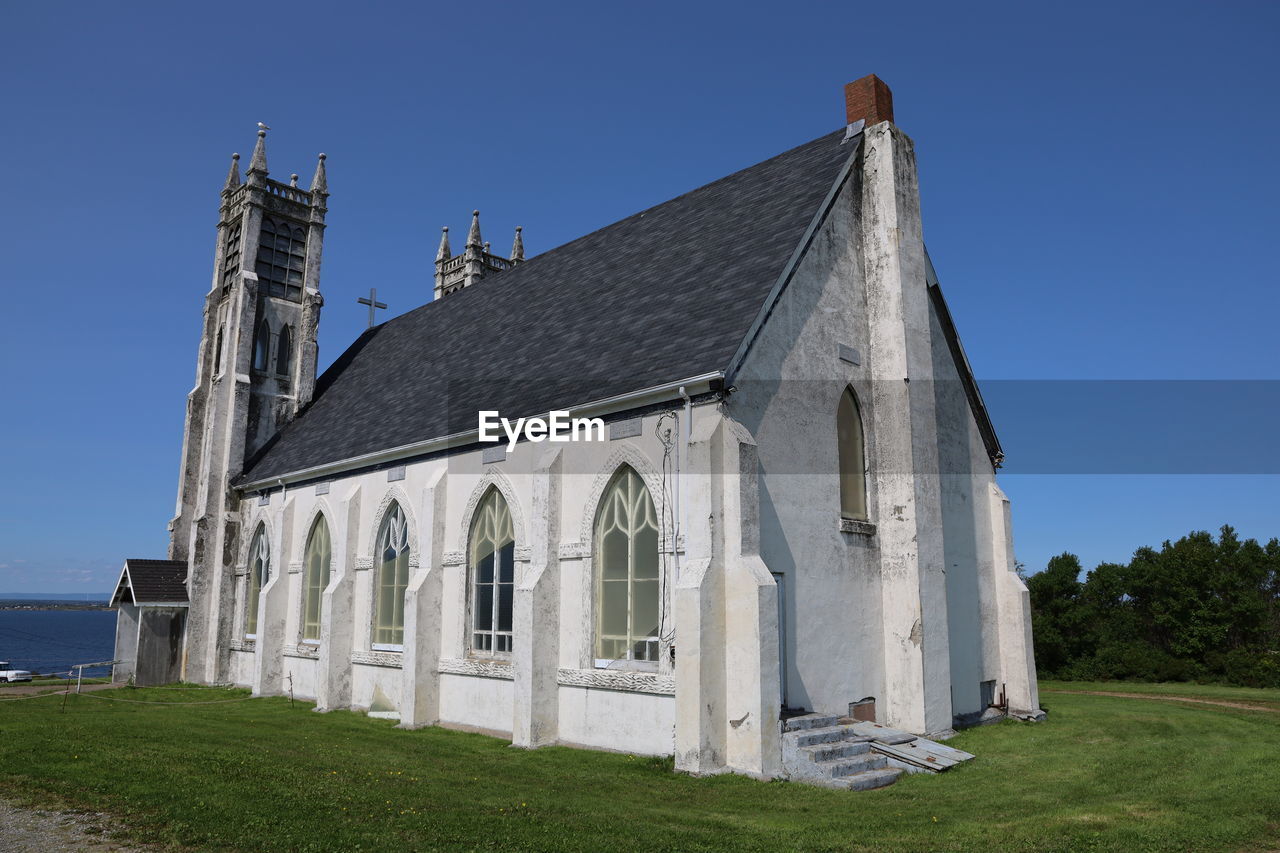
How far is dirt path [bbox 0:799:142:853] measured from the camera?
790 cm

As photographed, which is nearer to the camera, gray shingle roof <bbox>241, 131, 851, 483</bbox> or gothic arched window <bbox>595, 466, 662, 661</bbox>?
gothic arched window <bbox>595, 466, 662, 661</bbox>

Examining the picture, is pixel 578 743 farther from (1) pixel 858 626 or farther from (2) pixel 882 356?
(2) pixel 882 356

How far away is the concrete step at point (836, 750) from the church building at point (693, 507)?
4.8 inches

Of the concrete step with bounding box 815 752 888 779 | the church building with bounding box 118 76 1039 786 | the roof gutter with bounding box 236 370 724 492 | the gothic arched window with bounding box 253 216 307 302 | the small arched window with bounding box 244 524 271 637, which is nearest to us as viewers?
the concrete step with bounding box 815 752 888 779

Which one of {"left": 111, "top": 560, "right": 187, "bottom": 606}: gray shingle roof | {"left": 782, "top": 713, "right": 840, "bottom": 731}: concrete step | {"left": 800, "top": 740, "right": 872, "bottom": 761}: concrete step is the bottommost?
{"left": 800, "top": 740, "right": 872, "bottom": 761}: concrete step

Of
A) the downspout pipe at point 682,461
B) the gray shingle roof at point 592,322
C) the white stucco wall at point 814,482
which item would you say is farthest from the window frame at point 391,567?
the white stucco wall at point 814,482

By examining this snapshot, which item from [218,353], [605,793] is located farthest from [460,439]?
[218,353]

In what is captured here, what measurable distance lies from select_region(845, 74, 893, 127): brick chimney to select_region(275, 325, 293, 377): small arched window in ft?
66.1

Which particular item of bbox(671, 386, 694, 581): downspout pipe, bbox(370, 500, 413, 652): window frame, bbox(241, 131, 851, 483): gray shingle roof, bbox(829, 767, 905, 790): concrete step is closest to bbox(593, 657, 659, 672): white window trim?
bbox(671, 386, 694, 581): downspout pipe

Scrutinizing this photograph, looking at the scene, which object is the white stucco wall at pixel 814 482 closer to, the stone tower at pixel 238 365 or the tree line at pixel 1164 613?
the tree line at pixel 1164 613

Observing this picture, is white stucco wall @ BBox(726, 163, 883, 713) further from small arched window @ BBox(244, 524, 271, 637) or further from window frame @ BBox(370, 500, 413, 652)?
small arched window @ BBox(244, 524, 271, 637)

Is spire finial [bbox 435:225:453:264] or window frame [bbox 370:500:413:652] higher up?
spire finial [bbox 435:225:453:264]

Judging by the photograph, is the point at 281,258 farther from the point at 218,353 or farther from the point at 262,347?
the point at 218,353

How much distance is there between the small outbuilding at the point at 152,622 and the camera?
26.8m
